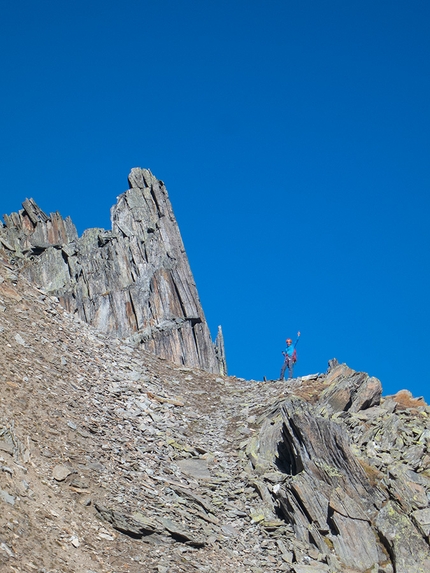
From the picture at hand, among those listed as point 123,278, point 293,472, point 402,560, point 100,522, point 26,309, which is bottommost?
point 402,560

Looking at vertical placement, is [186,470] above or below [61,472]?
above

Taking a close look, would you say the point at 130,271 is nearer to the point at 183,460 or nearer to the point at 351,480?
the point at 183,460

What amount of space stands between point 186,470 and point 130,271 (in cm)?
2508

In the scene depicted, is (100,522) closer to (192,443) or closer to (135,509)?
(135,509)

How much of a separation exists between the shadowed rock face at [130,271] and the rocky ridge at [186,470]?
8437 millimetres

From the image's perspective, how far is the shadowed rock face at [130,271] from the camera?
53.0 meters

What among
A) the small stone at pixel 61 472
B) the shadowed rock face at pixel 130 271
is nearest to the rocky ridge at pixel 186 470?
the small stone at pixel 61 472

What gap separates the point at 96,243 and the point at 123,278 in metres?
4.71

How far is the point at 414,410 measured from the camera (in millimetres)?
41312

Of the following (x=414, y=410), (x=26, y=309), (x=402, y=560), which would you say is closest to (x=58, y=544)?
(x=402, y=560)

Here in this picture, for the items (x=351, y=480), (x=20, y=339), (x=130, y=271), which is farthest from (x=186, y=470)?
(x=130, y=271)

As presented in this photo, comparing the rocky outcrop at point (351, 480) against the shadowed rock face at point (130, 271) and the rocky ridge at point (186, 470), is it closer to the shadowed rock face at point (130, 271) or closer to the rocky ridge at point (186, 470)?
the rocky ridge at point (186, 470)

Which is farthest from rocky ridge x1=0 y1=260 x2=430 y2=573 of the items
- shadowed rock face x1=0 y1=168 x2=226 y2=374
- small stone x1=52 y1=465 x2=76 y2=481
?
shadowed rock face x1=0 y1=168 x2=226 y2=374

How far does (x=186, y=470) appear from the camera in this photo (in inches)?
1320
